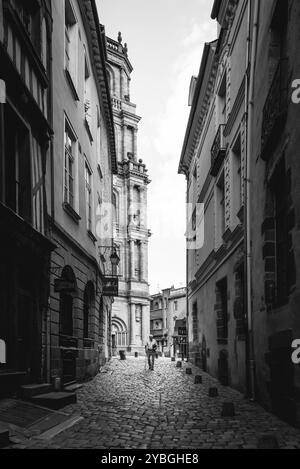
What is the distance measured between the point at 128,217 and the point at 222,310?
120 feet

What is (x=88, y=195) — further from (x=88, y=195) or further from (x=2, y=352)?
(x=2, y=352)

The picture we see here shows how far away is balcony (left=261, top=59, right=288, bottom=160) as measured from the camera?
8039 millimetres

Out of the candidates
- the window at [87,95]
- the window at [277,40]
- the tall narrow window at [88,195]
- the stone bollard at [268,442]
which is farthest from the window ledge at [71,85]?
the stone bollard at [268,442]

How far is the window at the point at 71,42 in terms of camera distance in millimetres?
14649

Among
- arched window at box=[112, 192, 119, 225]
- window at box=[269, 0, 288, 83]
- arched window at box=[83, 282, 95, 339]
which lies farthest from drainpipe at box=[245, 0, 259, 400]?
arched window at box=[112, 192, 119, 225]

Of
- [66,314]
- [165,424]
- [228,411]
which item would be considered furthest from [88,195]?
[165,424]

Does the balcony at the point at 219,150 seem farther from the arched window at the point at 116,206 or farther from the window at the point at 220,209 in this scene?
the arched window at the point at 116,206

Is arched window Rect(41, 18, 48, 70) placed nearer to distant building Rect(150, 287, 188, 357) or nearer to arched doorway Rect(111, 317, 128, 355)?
arched doorway Rect(111, 317, 128, 355)

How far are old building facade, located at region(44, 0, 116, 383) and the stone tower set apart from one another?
30.9 meters

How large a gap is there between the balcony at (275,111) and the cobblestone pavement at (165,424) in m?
4.35

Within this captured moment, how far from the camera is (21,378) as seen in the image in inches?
346
